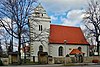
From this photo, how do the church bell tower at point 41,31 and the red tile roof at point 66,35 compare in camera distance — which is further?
the red tile roof at point 66,35

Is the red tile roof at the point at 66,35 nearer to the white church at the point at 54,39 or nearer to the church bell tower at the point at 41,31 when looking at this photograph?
the white church at the point at 54,39

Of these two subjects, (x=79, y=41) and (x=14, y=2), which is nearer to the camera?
(x=14, y=2)

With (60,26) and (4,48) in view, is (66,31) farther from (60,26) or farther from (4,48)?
(4,48)

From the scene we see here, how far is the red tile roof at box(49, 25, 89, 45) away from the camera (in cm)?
7065

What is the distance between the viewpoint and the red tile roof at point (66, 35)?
7065 cm

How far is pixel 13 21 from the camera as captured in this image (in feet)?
164

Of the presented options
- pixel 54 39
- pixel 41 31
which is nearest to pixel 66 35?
pixel 54 39

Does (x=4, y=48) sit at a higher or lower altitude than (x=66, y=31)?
lower

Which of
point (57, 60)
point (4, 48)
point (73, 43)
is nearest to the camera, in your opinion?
point (57, 60)

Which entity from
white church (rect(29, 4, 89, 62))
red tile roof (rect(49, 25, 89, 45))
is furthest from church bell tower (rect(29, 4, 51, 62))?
red tile roof (rect(49, 25, 89, 45))

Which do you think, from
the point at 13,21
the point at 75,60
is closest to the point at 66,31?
the point at 75,60

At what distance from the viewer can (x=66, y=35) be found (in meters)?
73.5

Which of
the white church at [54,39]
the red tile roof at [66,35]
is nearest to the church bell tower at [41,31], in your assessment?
the white church at [54,39]

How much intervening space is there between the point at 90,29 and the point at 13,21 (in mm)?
26365
